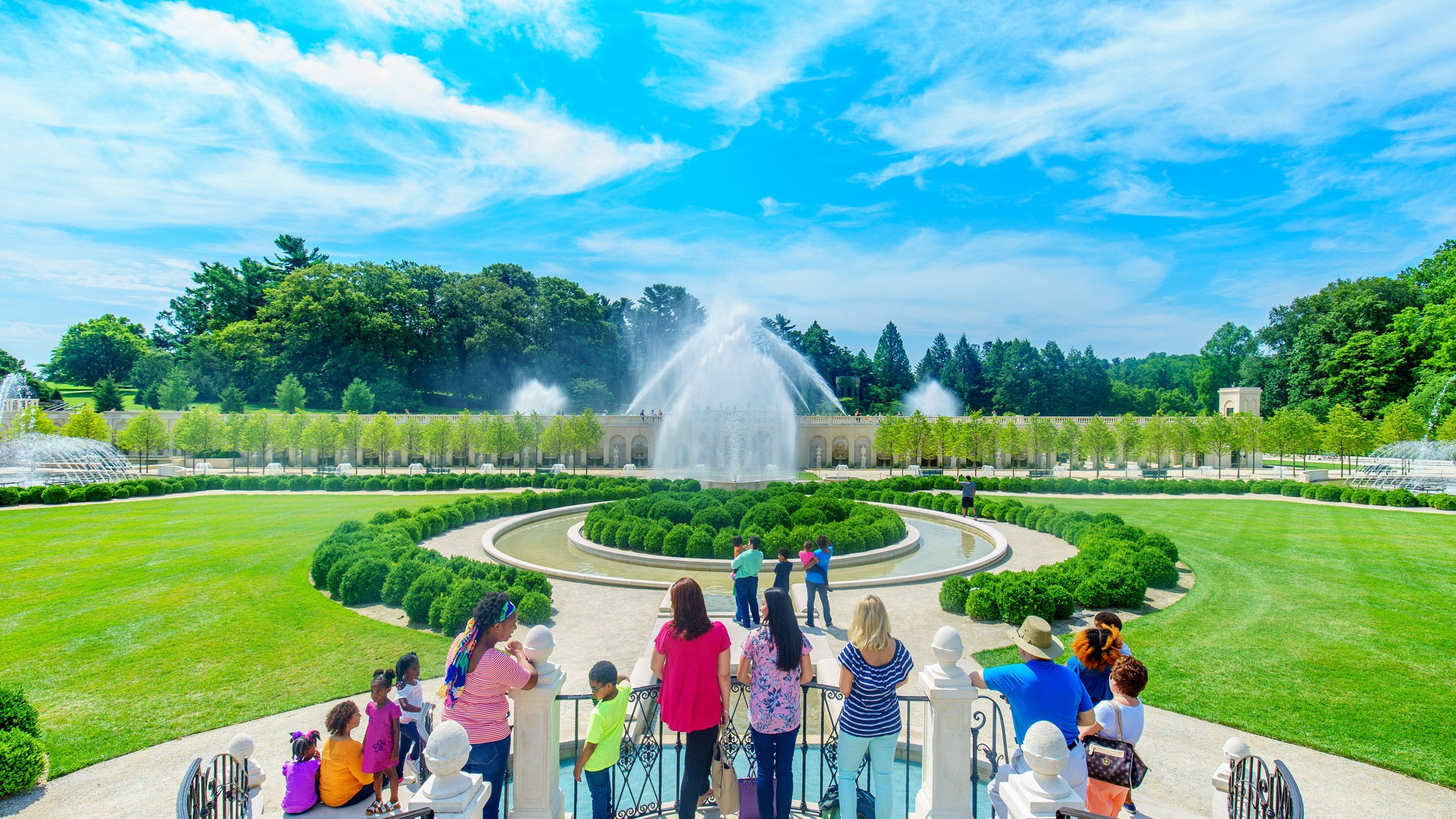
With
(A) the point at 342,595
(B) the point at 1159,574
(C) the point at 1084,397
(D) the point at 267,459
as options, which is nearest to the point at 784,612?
(A) the point at 342,595

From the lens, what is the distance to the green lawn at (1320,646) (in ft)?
23.9

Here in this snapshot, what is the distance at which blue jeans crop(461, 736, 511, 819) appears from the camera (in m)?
4.55

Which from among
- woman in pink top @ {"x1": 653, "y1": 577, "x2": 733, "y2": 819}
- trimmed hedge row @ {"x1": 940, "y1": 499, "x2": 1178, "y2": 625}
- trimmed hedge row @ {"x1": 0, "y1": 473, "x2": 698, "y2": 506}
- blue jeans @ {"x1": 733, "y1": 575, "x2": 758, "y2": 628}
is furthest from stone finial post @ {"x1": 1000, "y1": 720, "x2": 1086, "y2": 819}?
trimmed hedge row @ {"x1": 0, "y1": 473, "x2": 698, "y2": 506}

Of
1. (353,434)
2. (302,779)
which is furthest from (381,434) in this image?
(302,779)

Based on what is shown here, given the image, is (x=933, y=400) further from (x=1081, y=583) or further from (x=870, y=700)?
(x=870, y=700)

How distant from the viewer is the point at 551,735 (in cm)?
477

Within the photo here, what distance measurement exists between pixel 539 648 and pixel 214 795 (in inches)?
95.7

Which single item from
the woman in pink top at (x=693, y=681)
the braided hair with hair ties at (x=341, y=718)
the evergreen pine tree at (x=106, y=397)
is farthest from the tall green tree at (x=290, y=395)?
the woman in pink top at (x=693, y=681)

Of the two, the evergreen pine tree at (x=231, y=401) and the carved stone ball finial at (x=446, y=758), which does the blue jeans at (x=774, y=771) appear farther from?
the evergreen pine tree at (x=231, y=401)

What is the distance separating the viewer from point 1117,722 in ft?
13.5

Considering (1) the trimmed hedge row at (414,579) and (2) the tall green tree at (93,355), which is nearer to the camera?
(1) the trimmed hedge row at (414,579)

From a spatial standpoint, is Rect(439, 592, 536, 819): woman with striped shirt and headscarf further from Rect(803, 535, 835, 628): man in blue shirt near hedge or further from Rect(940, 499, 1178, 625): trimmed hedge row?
Rect(940, 499, 1178, 625): trimmed hedge row

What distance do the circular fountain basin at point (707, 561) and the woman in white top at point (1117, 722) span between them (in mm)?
8699

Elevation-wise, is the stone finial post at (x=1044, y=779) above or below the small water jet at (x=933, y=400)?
below
